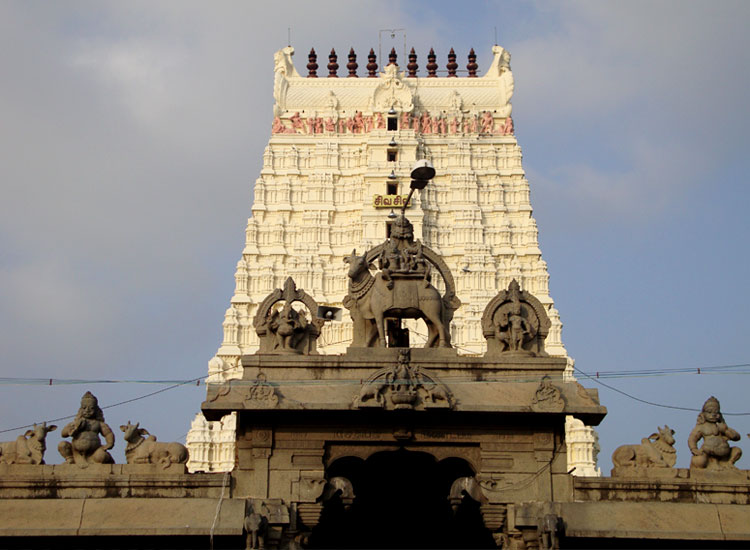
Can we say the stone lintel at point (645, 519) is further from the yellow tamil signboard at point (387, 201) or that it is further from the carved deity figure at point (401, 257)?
the yellow tamil signboard at point (387, 201)

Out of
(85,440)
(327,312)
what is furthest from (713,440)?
(85,440)

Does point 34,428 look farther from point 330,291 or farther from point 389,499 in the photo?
point 330,291

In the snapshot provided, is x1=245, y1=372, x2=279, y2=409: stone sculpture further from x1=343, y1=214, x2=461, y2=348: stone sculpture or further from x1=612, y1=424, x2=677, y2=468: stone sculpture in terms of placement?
x1=612, y1=424, x2=677, y2=468: stone sculpture

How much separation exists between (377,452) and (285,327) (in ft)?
12.8

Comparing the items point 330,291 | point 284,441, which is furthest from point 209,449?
point 284,441

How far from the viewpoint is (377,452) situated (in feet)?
87.5

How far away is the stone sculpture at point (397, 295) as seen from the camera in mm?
27750

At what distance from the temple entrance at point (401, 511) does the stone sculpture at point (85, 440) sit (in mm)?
6788

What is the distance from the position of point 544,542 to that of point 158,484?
9.20 metres

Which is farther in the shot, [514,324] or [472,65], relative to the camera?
[472,65]

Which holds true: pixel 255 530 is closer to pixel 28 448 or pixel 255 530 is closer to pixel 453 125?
pixel 28 448

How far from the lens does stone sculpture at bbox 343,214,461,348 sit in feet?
91.0

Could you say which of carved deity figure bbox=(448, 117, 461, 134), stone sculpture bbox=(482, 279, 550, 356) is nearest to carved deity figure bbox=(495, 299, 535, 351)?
stone sculpture bbox=(482, 279, 550, 356)

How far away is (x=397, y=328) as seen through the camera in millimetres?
29516
